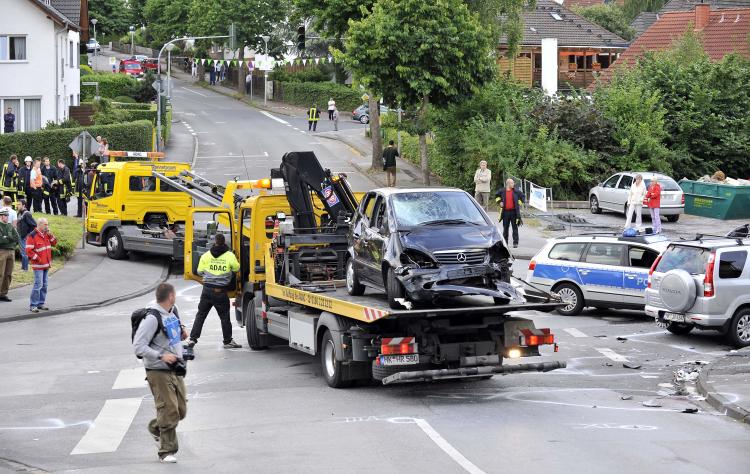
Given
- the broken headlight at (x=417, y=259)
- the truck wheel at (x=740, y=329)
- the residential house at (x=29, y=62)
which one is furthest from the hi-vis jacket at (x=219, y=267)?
the residential house at (x=29, y=62)

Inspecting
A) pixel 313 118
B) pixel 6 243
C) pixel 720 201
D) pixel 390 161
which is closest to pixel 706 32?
pixel 313 118

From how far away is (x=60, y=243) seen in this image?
29812mm

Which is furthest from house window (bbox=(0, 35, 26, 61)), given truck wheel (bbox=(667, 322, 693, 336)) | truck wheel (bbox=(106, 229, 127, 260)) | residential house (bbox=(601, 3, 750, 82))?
truck wheel (bbox=(667, 322, 693, 336))

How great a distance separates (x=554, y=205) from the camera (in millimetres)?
40062

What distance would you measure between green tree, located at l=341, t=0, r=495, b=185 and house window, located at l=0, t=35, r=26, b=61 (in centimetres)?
1970

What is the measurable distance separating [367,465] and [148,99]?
70.7 metres

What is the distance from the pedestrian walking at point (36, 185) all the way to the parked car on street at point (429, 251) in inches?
816

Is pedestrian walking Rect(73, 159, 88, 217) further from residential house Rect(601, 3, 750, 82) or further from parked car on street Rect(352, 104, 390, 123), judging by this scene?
parked car on street Rect(352, 104, 390, 123)

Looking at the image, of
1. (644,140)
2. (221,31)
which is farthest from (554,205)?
(221,31)

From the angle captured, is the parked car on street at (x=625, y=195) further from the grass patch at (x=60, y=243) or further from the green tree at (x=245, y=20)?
the green tree at (x=245, y=20)

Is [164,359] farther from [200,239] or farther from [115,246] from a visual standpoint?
[115,246]

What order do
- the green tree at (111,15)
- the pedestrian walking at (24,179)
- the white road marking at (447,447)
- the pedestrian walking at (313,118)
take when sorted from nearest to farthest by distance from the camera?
1. the white road marking at (447,447)
2. the pedestrian walking at (24,179)
3. the pedestrian walking at (313,118)
4. the green tree at (111,15)

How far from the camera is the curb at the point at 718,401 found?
13555mm

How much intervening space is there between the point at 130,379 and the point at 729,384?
26.2ft
